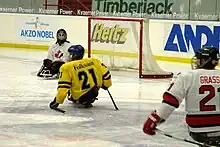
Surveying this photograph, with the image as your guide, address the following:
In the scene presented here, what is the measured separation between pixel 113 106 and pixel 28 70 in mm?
4019

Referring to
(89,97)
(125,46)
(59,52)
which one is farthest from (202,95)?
(125,46)

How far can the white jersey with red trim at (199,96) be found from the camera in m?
3.07

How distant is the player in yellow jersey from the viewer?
615 cm

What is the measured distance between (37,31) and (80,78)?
8.11m

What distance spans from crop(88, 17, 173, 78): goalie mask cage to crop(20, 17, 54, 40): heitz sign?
3.54 metres

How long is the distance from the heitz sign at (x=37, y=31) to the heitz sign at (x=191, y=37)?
357 cm

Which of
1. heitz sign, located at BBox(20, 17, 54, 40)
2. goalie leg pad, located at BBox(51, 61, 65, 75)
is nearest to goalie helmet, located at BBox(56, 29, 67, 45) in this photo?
goalie leg pad, located at BBox(51, 61, 65, 75)

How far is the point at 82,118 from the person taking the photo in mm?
6066

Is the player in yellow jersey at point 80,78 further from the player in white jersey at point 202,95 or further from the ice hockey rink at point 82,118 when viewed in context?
the player in white jersey at point 202,95

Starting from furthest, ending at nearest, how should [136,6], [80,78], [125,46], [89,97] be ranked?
[136,6], [125,46], [89,97], [80,78]

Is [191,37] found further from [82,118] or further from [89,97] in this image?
[82,118]

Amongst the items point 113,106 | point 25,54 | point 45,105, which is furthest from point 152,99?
point 25,54

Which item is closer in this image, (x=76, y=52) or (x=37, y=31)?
(x=76, y=52)

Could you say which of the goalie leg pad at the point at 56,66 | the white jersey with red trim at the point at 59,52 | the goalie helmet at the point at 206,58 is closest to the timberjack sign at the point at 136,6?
the white jersey with red trim at the point at 59,52
